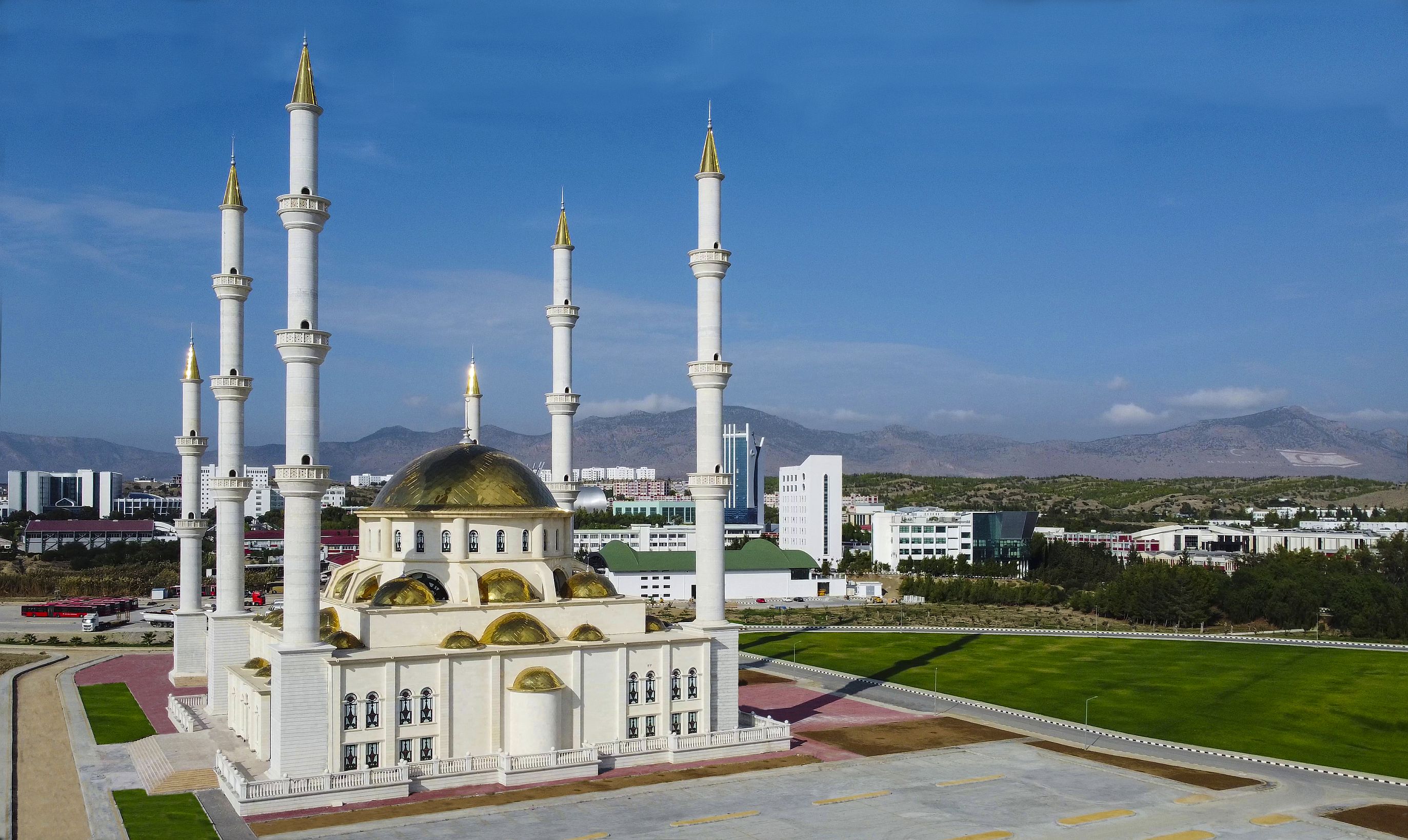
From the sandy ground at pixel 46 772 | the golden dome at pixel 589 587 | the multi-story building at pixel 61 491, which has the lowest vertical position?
the sandy ground at pixel 46 772

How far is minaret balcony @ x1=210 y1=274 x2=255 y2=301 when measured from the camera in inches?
1811

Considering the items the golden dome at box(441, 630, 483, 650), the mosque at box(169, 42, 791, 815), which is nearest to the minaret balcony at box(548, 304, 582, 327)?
the mosque at box(169, 42, 791, 815)

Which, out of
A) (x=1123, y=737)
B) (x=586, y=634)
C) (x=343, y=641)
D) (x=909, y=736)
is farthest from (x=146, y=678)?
(x=1123, y=737)

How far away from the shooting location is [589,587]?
128 feet

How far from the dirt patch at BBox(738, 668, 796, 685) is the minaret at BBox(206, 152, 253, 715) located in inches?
835

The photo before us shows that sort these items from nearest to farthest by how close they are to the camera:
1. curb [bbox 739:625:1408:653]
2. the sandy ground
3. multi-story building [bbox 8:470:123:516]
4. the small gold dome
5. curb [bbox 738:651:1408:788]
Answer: the sandy ground, the small gold dome, curb [bbox 738:651:1408:788], curb [bbox 739:625:1408:653], multi-story building [bbox 8:470:123:516]

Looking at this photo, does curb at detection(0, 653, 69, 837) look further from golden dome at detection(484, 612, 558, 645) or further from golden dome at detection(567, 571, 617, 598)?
golden dome at detection(567, 571, 617, 598)

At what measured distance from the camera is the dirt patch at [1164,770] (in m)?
34.2

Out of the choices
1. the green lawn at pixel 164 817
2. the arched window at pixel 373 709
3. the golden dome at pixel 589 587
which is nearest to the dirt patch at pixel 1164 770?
the golden dome at pixel 589 587

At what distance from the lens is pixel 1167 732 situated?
41.8m

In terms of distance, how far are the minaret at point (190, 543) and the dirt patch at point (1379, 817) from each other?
44008 mm

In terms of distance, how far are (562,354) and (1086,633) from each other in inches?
1564

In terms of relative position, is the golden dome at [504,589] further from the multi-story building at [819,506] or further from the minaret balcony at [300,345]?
the multi-story building at [819,506]

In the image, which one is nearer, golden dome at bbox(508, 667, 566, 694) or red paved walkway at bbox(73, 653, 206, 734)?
golden dome at bbox(508, 667, 566, 694)
